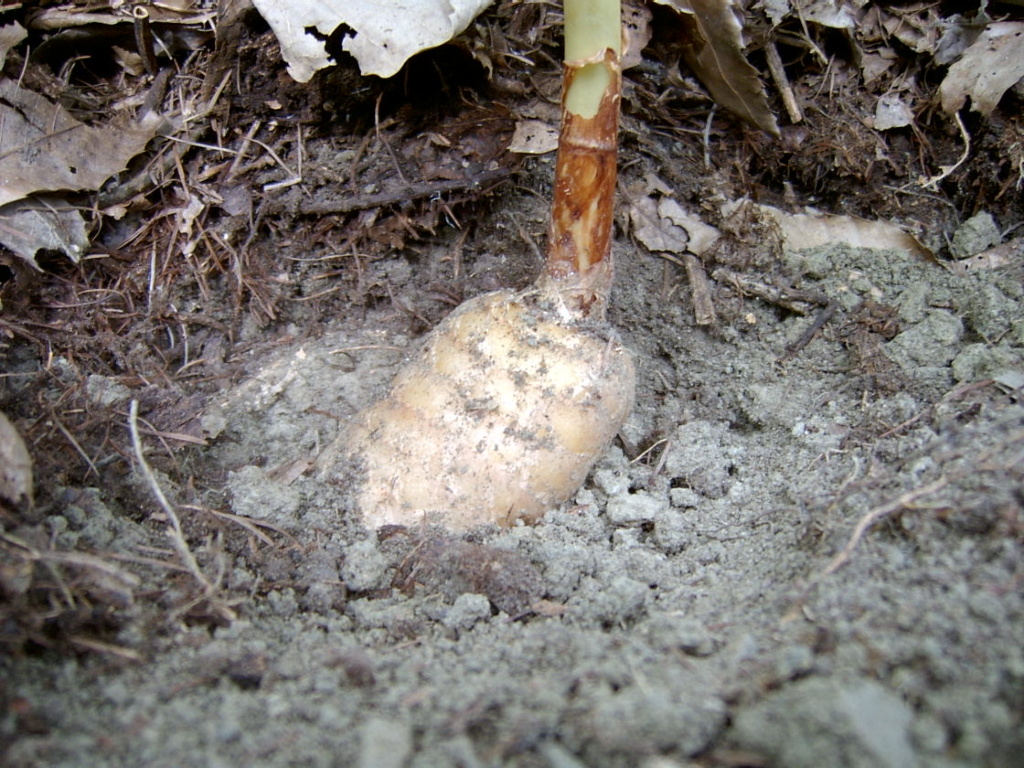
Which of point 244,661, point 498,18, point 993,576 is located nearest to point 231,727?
point 244,661

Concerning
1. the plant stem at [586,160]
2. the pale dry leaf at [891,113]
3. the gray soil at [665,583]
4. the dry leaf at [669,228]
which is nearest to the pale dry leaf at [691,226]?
the dry leaf at [669,228]

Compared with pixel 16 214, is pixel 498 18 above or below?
above

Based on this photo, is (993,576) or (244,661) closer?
(993,576)

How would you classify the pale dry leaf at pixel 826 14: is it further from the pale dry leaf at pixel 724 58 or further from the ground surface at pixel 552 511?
the pale dry leaf at pixel 724 58

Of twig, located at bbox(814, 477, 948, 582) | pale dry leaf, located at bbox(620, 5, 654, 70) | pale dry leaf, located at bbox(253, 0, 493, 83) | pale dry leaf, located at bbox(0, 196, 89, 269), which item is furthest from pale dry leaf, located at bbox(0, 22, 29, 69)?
twig, located at bbox(814, 477, 948, 582)

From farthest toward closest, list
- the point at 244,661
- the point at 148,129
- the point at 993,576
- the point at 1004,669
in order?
1. the point at 148,129
2. the point at 244,661
3. the point at 993,576
4. the point at 1004,669

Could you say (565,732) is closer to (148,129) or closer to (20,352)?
(20,352)

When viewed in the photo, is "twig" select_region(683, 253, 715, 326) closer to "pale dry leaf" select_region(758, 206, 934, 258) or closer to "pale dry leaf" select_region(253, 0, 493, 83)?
"pale dry leaf" select_region(758, 206, 934, 258)
